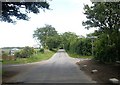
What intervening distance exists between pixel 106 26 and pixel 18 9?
1728cm

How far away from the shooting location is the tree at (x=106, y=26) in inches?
1045

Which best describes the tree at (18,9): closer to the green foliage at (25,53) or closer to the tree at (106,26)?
the tree at (106,26)

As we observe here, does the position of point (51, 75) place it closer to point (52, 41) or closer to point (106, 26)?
point (106, 26)

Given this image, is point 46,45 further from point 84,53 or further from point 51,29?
point 84,53

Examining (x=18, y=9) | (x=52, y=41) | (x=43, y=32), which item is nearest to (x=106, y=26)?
(x=18, y=9)

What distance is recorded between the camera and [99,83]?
53.5 feet

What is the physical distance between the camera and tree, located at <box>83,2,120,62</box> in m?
26.5

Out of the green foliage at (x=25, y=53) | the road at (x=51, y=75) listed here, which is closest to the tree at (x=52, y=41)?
the green foliage at (x=25, y=53)

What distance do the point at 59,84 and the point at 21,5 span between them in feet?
33.8

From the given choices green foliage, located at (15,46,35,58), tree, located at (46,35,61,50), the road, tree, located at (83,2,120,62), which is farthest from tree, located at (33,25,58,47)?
the road

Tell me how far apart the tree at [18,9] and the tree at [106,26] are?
7.02 metres

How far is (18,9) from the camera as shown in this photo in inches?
968

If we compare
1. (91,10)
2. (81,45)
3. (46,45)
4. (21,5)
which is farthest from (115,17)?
(46,45)

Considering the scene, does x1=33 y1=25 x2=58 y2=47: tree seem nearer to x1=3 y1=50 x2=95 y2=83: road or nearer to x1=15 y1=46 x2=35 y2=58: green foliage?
x1=15 y1=46 x2=35 y2=58: green foliage
